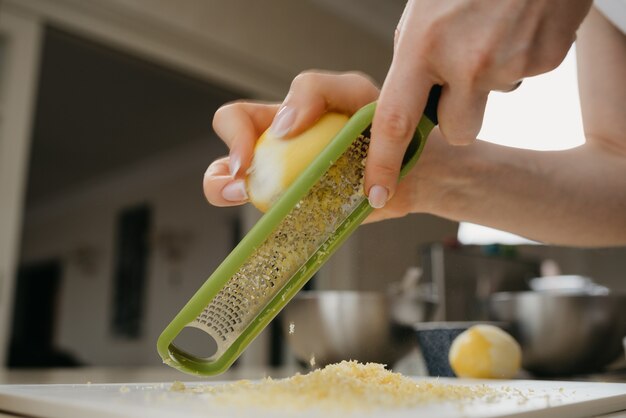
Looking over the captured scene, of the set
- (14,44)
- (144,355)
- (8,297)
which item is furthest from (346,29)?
(144,355)

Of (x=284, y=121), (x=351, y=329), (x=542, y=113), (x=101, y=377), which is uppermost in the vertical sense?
(x=542, y=113)

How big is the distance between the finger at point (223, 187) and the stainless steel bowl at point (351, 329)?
448 mm

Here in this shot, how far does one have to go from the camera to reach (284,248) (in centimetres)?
55

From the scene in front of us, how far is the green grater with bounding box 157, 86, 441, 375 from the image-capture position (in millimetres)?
486

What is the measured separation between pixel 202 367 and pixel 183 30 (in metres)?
2.15

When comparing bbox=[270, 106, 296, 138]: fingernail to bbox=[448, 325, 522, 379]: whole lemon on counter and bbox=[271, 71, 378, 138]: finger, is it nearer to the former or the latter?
bbox=[271, 71, 378, 138]: finger

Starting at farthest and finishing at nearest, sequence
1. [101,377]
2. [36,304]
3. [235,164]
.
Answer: [36,304] < [101,377] < [235,164]

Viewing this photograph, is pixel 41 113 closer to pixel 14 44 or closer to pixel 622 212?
pixel 14 44

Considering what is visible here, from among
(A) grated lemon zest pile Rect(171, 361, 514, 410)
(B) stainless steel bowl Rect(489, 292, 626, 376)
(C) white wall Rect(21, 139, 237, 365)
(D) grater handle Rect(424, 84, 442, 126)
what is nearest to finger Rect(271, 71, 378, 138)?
(D) grater handle Rect(424, 84, 442, 126)

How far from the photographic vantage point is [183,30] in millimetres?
2479

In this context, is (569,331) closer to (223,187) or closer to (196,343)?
(223,187)

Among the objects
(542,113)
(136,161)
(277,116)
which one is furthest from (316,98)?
(136,161)

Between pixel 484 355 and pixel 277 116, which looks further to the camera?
pixel 484 355

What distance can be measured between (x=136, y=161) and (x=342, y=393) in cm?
542
